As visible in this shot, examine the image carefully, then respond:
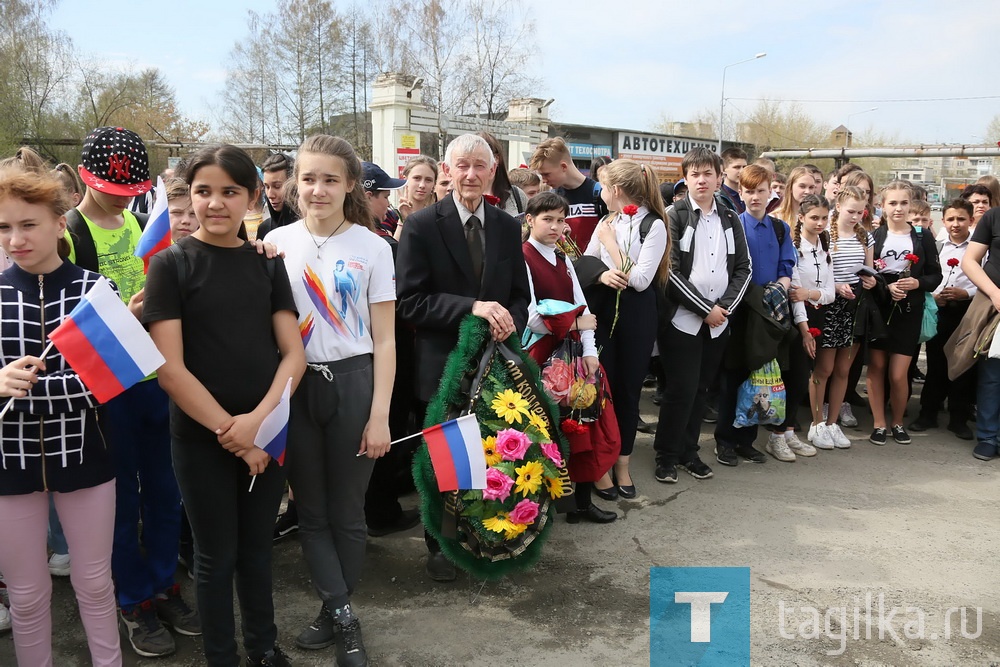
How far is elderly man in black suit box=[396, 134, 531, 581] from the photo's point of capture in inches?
127

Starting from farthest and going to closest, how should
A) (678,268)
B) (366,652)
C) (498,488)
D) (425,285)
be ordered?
(678,268) < (425,285) < (498,488) < (366,652)

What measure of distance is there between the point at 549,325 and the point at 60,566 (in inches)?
108

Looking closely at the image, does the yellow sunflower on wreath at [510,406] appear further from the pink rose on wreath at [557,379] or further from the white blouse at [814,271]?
the white blouse at [814,271]

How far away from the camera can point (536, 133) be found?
29.1 meters

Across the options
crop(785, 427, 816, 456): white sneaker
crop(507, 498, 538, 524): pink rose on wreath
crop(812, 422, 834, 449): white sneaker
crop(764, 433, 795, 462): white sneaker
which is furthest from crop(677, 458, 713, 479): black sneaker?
crop(507, 498, 538, 524): pink rose on wreath

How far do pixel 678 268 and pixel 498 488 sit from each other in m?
2.20

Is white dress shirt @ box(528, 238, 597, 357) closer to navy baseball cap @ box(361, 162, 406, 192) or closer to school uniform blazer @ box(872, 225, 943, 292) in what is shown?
navy baseball cap @ box(361, 162, 406, 192)

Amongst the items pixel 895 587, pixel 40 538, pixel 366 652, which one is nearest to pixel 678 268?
pixel 895 587

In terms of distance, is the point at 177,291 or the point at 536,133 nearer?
the point at 177,291

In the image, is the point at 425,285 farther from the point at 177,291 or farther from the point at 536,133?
the point at 536,133

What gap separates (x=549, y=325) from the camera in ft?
12.5

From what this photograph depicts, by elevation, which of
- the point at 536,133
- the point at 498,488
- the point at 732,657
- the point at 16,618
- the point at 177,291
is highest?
the point at 536,133

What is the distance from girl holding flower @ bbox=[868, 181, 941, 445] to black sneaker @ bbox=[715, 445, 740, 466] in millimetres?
1405

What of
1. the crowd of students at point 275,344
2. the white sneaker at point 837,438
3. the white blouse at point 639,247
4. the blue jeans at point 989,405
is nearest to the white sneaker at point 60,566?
the crowd of students at point 275,344
